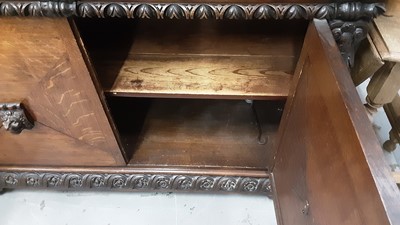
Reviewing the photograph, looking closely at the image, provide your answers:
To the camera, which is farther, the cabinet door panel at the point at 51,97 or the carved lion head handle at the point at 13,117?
the carved lion head handle at the point at 13,117

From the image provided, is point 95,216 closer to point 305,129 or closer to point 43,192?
point 43,192

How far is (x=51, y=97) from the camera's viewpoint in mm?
697

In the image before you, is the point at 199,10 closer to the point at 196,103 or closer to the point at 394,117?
the point at 196,103

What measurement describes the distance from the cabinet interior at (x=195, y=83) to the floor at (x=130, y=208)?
14 centimetres

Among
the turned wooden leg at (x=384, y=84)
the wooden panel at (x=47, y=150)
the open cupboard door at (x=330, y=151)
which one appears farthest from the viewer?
the wooden panel at (x=47, y=150)

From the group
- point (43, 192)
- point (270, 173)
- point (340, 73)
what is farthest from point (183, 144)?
point (340, 73)

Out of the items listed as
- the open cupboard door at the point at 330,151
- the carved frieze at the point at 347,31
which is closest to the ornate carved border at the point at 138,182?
the open cupboard door at the point at 330,151

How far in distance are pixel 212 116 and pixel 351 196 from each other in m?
0.64

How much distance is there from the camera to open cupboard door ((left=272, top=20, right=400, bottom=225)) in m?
0.34

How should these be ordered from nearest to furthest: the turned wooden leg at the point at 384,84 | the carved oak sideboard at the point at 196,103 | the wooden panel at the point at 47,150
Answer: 1. the carved oak sideboard at the point at 196,103
2. the turned wooden leg at the point at 384,84
3. the wooden panel at the point at 47,150

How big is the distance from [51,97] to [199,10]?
352mm

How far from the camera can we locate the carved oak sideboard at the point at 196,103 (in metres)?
0.44

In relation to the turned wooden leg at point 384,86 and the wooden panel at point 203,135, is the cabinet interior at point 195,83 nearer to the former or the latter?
the wooden panel at point 203,135

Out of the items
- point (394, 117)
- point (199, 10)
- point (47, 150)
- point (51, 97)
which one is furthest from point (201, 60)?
point (394, 117)
